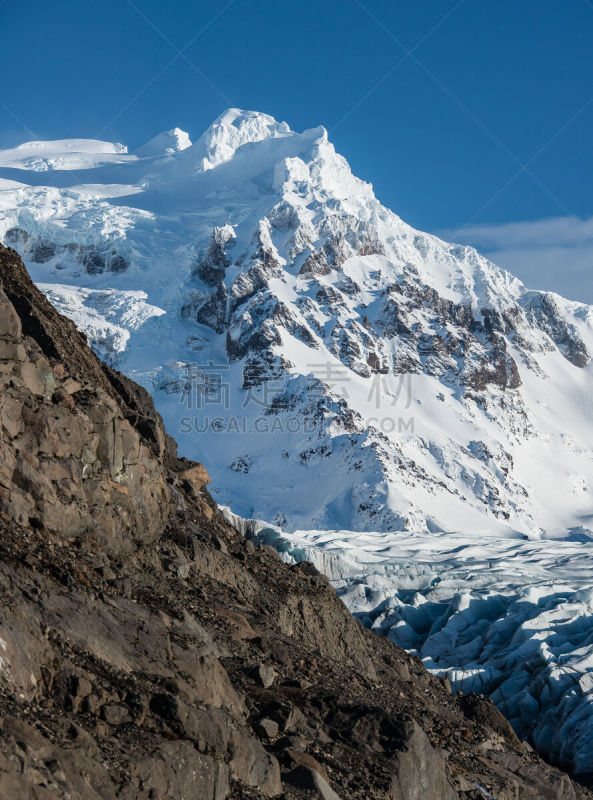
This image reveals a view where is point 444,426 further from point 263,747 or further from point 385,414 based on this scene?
Answer: point 263,747

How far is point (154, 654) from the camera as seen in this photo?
1583 centimetres

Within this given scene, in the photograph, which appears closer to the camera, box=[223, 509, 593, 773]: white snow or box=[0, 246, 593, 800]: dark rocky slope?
box=[0, 246, 593, 800]: dark rocky slope

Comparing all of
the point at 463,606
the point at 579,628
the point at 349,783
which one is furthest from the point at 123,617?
the point at 463,606

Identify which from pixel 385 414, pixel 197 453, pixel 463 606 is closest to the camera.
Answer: pixel 463 606

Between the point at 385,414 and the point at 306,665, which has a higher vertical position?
the point at 385,414

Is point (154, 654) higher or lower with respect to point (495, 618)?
lower

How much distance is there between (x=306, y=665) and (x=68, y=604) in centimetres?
776

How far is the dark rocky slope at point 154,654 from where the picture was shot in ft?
41.8

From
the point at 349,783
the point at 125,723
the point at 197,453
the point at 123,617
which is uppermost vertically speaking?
the point at 197,453

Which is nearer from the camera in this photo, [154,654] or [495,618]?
[154,654]

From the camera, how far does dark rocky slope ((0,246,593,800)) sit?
1273 centimetres

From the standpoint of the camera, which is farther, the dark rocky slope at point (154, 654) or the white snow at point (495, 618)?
the white snow at point (495, 618)

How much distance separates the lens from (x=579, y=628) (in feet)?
190

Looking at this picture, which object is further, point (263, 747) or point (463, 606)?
point (463, 606)
